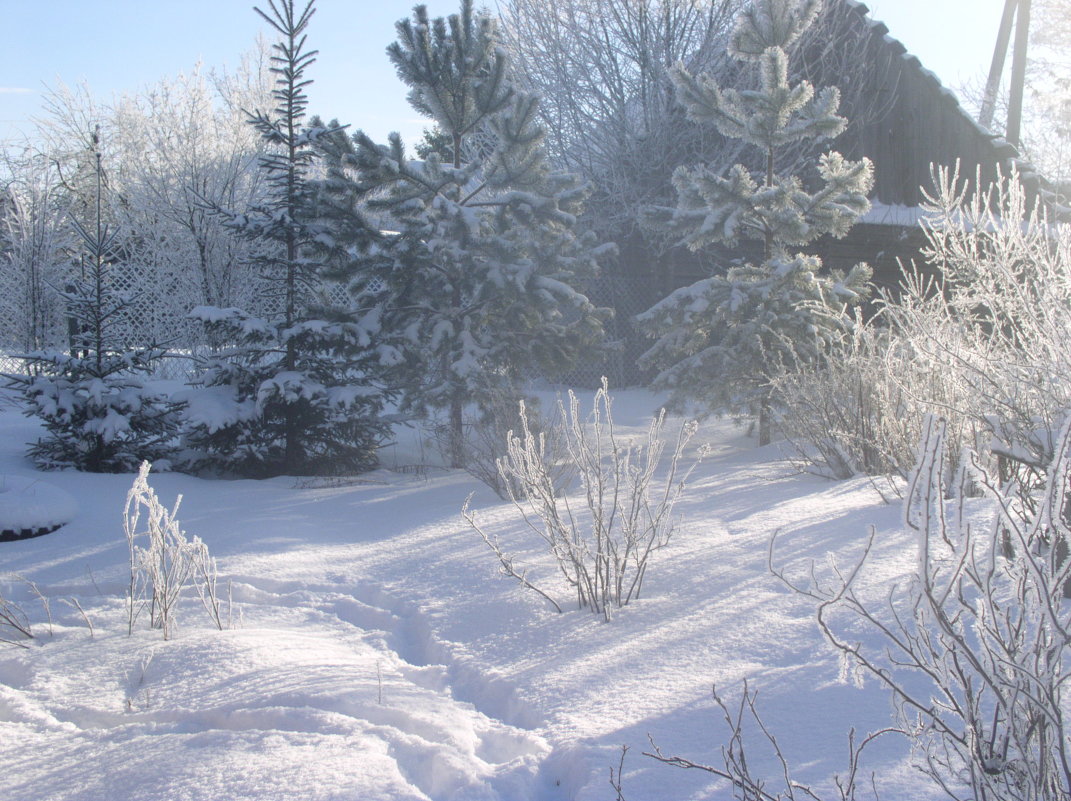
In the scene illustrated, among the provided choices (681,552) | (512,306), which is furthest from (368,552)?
(512,306)

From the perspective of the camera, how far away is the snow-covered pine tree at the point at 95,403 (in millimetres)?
7418

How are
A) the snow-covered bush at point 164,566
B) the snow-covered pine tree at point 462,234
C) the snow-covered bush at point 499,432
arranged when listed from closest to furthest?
the snow-covered bush at point 164,566
the snow-covered bush at point 499,432
the snow-covered pine tree at point 462,234

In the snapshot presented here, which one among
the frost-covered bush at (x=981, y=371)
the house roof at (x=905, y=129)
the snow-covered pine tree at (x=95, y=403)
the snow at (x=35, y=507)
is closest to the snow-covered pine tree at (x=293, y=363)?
the snow-covered pine tree at (x=95, y=403)

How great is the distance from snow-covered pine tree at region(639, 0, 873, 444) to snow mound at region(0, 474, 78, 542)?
550cm

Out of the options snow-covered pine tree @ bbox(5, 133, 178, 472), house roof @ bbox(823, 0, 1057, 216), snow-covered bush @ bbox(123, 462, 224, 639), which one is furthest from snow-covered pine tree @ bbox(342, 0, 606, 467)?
house roof @ bbox(823, 0, 1057, 216)

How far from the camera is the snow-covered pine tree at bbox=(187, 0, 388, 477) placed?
775 centimetres

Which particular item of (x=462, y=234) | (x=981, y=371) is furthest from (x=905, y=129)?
(x=981, y=371)

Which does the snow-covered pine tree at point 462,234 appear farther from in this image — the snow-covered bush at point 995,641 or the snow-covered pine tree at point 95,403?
the snow-covered bush at point 995,641

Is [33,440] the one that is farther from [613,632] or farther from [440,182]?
[613,632]

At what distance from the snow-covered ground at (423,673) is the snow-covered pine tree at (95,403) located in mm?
2170

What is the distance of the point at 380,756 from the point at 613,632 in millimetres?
1253

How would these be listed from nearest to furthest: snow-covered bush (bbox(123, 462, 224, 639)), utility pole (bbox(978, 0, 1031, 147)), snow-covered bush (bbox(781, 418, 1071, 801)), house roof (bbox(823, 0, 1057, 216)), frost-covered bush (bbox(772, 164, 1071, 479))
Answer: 1. snow-covered bush (bbox(781, 418, 1071, 801))
2. frost-covered bush (bbox(772, 164, 1071, 479))
3. snow-covered bush (bbox(123, 462, 224, 639))
4. house roof (bbox(823, 0, 1057, 216))
5. utility pole (bbox(978, 0, 1031, 147))

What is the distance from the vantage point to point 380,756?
2523 mm

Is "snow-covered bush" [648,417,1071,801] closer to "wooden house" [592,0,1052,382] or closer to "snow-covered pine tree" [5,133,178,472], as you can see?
"snow-covered pine tree" [5,133,178,472]
